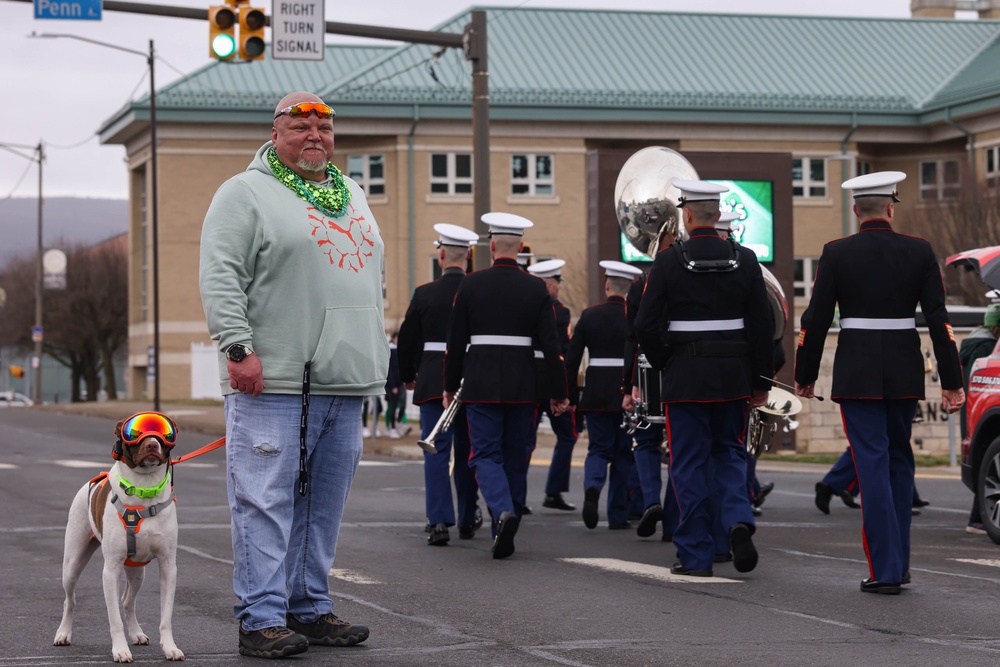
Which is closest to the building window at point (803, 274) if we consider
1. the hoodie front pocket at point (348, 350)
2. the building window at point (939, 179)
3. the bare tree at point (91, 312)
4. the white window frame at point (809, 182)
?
the white window frame at point (809, 182)

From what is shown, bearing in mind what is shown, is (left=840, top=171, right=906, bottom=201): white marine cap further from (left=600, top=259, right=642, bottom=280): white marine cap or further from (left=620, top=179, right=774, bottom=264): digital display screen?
(left=620, top=179, right=774, bottom=264): digital display screen

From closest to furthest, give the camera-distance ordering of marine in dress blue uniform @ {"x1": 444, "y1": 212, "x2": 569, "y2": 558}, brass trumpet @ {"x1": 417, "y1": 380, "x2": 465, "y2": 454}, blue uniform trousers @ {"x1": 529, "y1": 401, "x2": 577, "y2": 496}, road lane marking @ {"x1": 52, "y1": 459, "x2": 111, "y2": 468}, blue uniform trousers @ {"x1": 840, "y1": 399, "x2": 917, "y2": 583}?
blue uniform trousers @ {"x1": 840, "y1": 399, "x2": 917, "y2": 583}
marine in dress blue uniform @ {"x1": 444, "y1": 212, "x2": 569, "y2": 558}
brass trumpet @ {"x1": 417, "y1": 380, "x2": 465, "y2": 454}
blue uniform trousers @ {"x1": 529, "y1": 401, "x2": 577, "y2": 496}
road lane marking @ {"x1": 52, "y1": 459, "x2": 111, "y2": 468}

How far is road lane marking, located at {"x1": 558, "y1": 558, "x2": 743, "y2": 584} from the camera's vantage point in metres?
9.15

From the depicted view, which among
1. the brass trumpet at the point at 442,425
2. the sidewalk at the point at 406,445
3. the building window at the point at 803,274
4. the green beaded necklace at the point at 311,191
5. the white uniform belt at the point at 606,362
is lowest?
the sidewalk at the point at 406,445

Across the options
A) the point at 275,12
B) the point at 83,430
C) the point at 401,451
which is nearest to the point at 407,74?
the point at 83,430

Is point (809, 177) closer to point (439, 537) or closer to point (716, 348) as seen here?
point (439, 537)

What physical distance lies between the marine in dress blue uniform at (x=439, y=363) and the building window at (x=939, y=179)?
40822 millimetres

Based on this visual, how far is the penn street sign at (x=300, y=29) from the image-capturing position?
19.6m

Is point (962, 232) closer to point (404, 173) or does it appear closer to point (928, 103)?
point (928, 103)

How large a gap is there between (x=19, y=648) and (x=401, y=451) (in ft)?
60.9

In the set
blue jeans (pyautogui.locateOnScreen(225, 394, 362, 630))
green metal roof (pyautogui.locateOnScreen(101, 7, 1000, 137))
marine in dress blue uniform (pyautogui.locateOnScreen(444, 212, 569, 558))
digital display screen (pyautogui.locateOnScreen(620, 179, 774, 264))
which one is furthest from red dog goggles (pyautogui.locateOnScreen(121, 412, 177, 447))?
green metal roof (pyautogui.locateOnScreen(101, 7, 1000, 137))

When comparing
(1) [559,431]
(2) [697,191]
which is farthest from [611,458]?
Result: (2) [697,191]

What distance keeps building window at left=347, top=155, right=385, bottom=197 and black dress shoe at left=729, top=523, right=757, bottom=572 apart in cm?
4794

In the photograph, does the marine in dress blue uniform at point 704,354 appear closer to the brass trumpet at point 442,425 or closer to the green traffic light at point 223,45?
the brass trumpet at point 442,425
